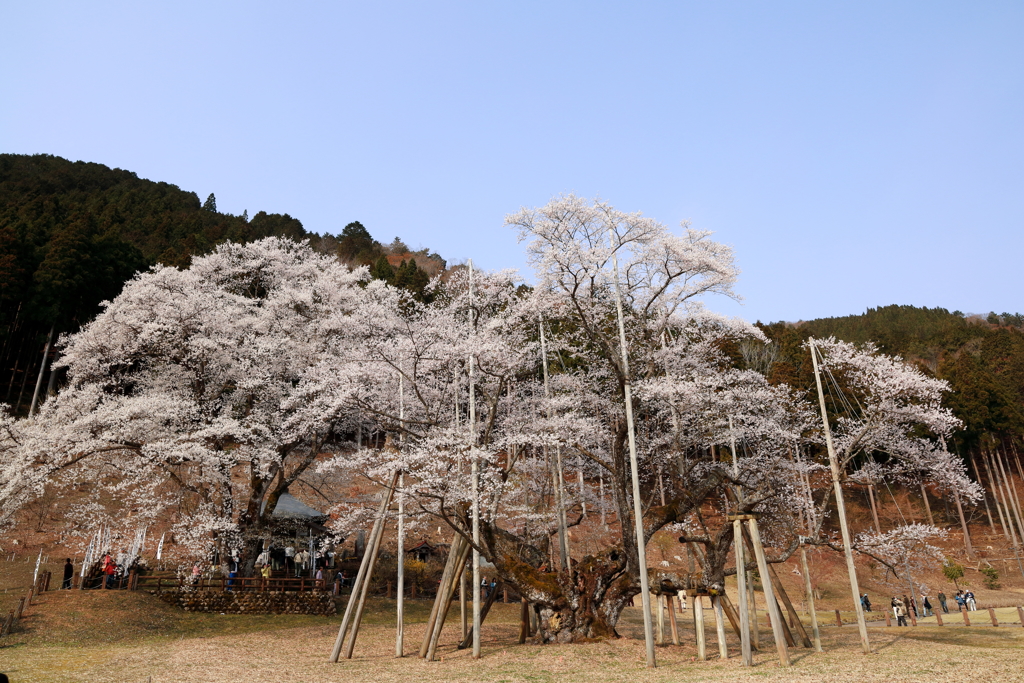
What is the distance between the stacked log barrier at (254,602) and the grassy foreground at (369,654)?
17.8 inches

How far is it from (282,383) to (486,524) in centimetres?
1196

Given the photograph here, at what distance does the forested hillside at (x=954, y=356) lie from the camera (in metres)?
41.0

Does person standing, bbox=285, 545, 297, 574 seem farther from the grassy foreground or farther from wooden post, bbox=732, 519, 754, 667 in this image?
wooden post, bbox=732, 519, 754, 667

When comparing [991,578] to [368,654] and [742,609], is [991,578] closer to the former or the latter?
[742,609]

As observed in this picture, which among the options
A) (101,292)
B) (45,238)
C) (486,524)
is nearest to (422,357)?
(486,524)

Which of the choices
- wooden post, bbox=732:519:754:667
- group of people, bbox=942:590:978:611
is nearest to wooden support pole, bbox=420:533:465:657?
wooden post, bbox=732:519:754:667

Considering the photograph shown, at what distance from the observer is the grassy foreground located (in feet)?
36.9

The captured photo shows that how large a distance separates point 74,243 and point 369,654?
32.0m

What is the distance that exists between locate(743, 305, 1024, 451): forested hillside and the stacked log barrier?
91.2ft

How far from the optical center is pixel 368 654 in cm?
1489

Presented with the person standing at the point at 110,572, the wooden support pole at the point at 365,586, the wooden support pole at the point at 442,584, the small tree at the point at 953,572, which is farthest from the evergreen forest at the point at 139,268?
the wooden support pole at the point at 442,584

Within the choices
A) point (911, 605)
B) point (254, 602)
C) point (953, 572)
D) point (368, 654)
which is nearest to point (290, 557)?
point (254, 602)

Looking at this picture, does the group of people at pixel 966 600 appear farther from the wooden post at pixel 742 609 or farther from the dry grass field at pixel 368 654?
the wooden post at pixel 742 609

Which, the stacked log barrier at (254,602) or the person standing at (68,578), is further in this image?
the stacked log barrier at (254,602)
